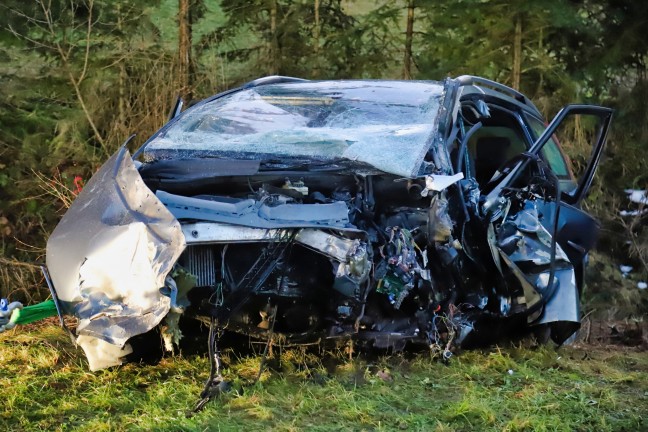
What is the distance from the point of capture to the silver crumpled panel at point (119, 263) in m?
3.46

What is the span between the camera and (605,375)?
178 inches

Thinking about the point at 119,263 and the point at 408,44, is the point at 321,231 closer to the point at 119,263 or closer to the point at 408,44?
the point at 119,263

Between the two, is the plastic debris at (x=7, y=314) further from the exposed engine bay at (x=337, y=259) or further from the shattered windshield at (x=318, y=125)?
the shattered windshield at (x=318, y=125)

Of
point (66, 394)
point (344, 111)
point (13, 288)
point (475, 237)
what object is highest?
point (344, 111)

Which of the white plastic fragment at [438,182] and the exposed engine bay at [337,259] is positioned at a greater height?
the white plastic fragment at [438,182]

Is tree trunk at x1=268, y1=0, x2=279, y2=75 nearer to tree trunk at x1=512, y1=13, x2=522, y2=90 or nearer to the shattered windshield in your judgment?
tree trunk at x1=512, y1=13, x2=522, y2=90

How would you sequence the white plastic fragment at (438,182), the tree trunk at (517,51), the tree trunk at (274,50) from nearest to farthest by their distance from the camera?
the white plastic fragment at (438,182)
the tree trunk at (517,51)
the tree trunk at (274,50)

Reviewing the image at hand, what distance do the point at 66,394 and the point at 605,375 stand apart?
3.23 meters

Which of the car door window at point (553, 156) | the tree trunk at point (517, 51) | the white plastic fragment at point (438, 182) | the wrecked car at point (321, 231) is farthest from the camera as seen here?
the tree trunk at point (517, 51)

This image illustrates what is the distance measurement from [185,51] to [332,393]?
7098 millimetres

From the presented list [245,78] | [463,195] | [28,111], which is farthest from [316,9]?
[463,195]

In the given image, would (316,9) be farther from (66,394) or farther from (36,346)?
(66,394)

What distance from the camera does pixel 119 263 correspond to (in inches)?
139

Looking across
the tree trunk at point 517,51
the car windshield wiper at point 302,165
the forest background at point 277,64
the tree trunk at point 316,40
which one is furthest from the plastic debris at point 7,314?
the tree trunk at point 316,40
